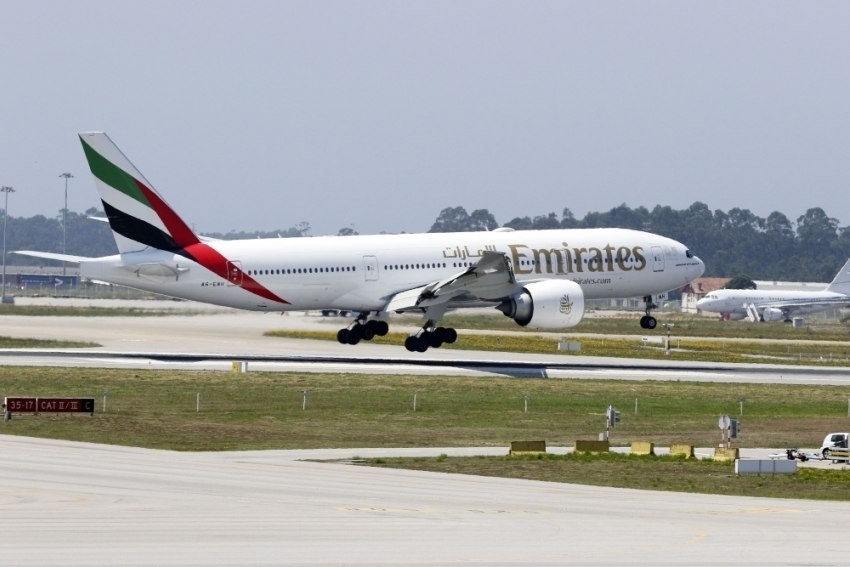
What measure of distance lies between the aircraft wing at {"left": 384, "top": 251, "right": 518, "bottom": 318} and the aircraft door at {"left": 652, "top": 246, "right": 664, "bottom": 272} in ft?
29.9

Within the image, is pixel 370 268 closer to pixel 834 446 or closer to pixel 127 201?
pixel 127 201

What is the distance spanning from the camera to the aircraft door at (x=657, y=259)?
2830 inches

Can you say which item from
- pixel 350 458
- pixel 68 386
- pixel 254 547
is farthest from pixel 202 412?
pixel 254 547

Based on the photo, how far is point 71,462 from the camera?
3484 centimetres

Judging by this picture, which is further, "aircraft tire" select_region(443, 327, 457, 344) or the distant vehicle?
"aircraft tire" select_region(443, 327, 457, 344)

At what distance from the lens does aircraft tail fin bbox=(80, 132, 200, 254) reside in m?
62.7

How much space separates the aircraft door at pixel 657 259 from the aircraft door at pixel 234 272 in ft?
66.7

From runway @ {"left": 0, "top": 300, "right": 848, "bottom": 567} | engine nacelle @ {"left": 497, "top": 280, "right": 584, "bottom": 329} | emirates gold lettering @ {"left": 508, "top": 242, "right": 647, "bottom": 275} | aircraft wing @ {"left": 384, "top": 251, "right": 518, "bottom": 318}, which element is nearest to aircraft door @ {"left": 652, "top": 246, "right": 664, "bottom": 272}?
emirates gold lettering @ {"left": 508, "top": 242, "right": 647, "bottom": 275}

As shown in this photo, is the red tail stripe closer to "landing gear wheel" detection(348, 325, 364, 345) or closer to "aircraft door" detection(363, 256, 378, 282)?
"aircraft door" detection(363, 256, 378, 282)

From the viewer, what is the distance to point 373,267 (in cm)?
6731

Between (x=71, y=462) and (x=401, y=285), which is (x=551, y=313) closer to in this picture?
(x=401, y=285)

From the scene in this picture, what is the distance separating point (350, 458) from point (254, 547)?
1479 centimetres

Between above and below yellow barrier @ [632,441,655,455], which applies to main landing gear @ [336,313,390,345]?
above

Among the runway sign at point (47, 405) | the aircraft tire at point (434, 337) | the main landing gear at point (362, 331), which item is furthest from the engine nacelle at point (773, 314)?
the runway sign at point (47, 405)
